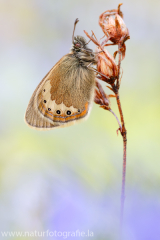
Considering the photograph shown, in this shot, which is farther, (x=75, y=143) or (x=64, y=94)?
(x=75, y=143)

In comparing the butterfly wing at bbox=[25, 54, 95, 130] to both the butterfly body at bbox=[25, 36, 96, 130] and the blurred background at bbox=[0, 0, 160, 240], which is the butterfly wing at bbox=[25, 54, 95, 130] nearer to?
the butterfly body at bbox=[25, 36, 96, 130]

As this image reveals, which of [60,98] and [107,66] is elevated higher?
[107,66]

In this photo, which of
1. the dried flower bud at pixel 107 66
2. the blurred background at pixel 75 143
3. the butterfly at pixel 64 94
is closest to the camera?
the dried flower bud at pixel 107 66

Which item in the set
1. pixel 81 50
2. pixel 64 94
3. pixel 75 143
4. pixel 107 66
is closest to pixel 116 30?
pixel 107 66

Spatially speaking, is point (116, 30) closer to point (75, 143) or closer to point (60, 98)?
point (60, 98)

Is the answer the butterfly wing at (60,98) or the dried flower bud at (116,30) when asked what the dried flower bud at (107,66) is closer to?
the dried flower bud at (116,30)

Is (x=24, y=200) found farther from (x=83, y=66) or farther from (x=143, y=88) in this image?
(x=143, y=88)

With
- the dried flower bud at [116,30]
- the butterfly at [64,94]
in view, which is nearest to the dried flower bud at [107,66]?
the dried flower bud at [116,30]
